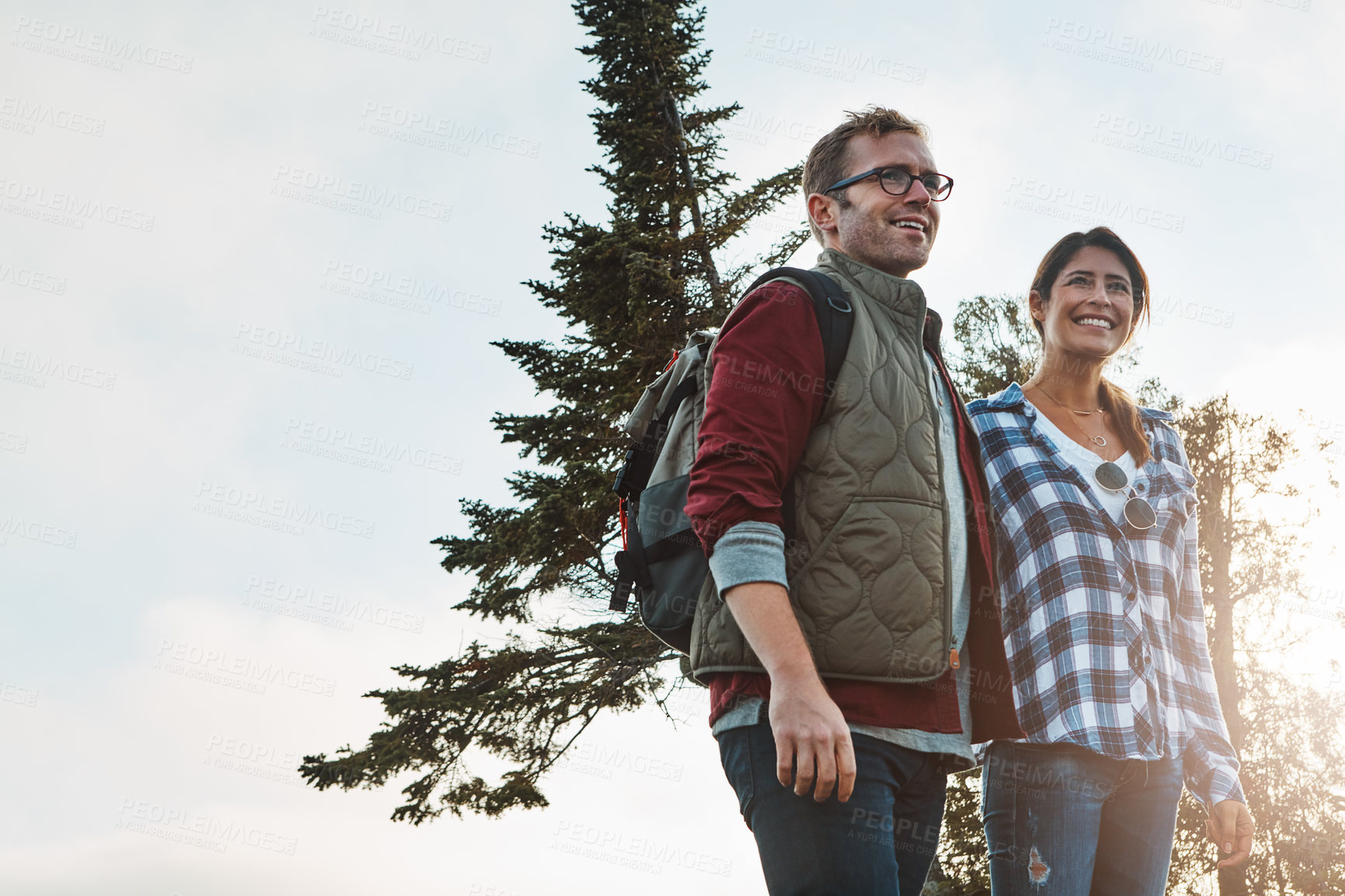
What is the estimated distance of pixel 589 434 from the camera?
36.1 ft

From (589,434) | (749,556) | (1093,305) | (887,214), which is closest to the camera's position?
(749,556)

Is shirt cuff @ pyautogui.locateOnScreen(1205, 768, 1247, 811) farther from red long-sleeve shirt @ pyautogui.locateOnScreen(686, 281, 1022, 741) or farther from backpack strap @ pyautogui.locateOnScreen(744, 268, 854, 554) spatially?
backpack strap @ pyautogui.locateOnScreen(744, 268, 854, 554)

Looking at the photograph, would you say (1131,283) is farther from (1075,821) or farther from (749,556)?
(749,556)

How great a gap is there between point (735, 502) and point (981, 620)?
0.73m

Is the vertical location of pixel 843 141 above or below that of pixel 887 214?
above

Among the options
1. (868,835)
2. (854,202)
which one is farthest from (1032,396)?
(868,835)

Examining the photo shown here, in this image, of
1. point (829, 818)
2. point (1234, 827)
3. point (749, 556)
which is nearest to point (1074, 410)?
point (1234, 827)

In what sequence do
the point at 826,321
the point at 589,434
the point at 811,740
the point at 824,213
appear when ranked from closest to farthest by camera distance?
the point at 811,740 → the point at 826,321 → the point at 824,213 → the point at 589,434

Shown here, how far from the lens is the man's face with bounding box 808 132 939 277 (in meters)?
2.28

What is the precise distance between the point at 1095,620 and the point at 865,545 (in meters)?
1.14

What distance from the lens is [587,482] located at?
10094 millimetres

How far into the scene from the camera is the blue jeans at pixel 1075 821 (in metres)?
2.41

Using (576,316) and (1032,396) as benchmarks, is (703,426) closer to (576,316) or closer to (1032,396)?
(1032,396)

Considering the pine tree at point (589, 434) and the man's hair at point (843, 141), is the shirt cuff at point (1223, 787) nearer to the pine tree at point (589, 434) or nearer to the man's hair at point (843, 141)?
the man's hair at point (843, 141)
